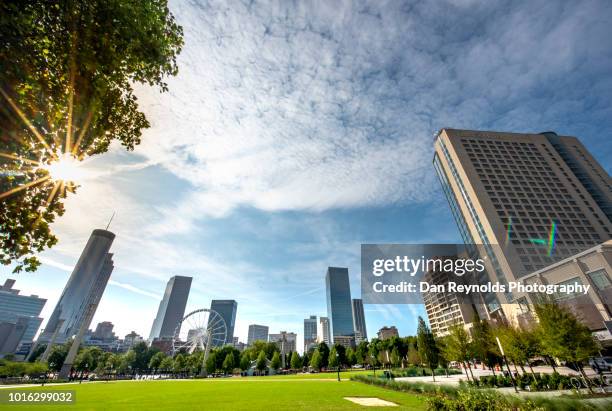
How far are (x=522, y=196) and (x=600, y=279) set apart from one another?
141ft

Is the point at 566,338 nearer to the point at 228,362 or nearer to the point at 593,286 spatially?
the point at 593,286

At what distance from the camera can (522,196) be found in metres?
77.9

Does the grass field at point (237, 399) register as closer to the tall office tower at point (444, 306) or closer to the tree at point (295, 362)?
the tree at point (295, 362)

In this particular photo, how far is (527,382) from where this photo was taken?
22.4 meters

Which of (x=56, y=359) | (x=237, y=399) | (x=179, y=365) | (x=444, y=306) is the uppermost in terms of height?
(x=444, y=306)

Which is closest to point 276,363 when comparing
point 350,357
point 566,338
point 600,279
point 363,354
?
point 350,357

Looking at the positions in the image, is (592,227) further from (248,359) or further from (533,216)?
Result: (248,359)

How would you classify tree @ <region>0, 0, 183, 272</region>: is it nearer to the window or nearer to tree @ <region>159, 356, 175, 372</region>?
the window

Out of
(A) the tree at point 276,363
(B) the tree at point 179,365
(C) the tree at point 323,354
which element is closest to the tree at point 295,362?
(A) the tree at point 276,363

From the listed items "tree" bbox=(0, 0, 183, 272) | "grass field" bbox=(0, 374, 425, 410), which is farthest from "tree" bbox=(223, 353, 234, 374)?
"tree" bbox=(0, 0, 183, 272)

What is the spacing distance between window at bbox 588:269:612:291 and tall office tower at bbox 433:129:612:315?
1941 cm

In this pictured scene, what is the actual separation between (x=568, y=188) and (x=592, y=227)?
14614 millimetres

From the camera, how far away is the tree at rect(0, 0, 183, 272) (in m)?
5.93

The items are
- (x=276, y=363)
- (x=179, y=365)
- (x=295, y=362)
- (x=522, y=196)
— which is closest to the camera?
(x=522, y=196)
